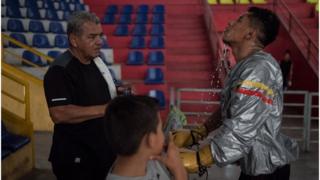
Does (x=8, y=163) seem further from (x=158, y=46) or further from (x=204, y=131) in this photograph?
(x=158, y=46)

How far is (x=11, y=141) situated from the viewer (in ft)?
13.8

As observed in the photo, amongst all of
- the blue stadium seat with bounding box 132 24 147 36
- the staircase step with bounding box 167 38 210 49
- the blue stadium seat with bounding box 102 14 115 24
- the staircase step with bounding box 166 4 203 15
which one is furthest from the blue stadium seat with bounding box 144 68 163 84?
the staircase step with bounding box 166 4 203 15

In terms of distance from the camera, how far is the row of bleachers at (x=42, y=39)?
8352mm

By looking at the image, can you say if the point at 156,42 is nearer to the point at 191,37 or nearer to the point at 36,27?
the point at 191,37

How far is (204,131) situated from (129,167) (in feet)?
2.31

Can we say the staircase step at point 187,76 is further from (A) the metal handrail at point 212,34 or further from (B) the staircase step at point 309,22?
(B) the staircase step at point 309,22

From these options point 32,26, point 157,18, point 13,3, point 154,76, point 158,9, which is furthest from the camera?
A: point 158,9

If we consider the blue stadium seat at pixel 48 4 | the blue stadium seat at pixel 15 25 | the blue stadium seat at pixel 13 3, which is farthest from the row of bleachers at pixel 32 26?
the blue stadium seat at pixel 48 4

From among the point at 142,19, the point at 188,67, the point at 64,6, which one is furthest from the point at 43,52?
the point at 142,19

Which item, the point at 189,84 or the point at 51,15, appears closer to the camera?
the point at 189,84

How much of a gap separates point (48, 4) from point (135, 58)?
8.80 ft

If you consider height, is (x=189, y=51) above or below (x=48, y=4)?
below

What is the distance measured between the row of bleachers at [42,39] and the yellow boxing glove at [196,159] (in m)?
7.16

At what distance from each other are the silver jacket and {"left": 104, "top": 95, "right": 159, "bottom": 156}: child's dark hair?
380 mm
